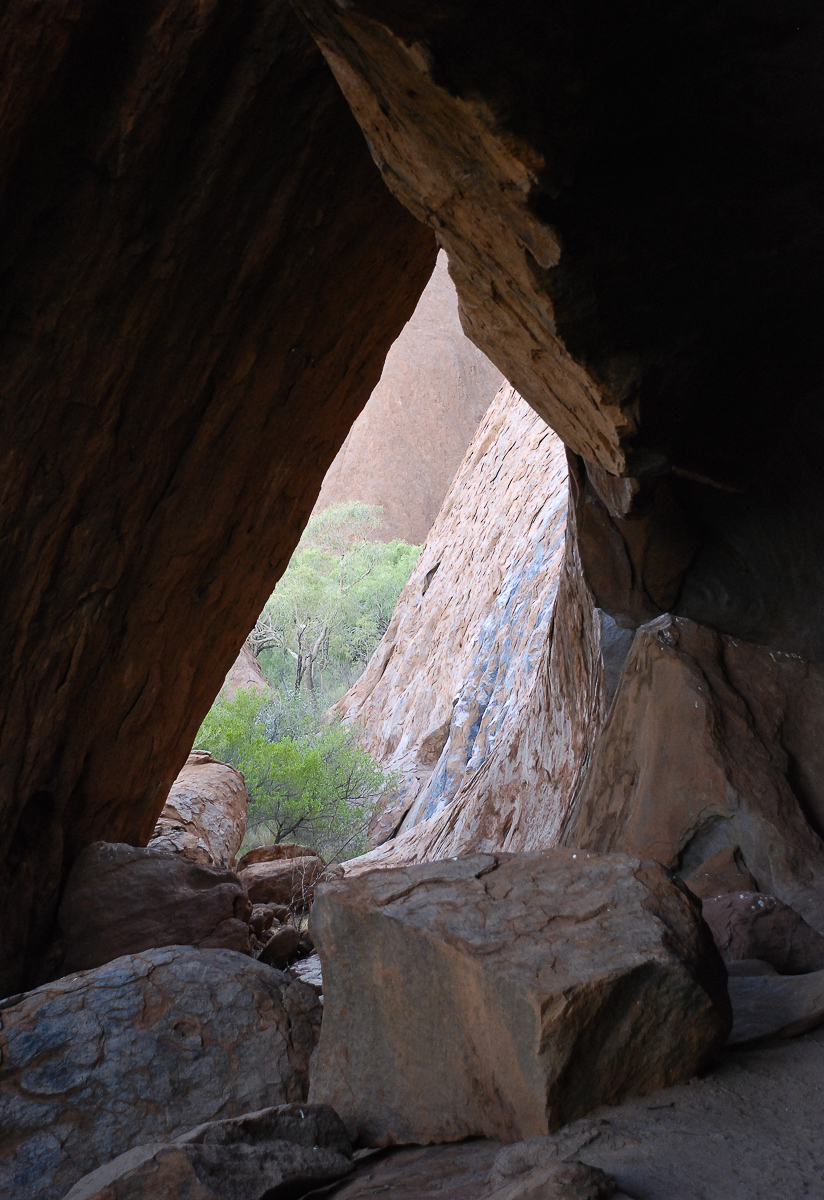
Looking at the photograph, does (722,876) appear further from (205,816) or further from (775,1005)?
(205,816)

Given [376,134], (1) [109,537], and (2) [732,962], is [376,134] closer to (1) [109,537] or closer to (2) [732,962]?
(1) [109,537]

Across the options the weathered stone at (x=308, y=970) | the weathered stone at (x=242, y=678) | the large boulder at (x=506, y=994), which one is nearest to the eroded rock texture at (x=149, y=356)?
the weathered stone at (x=308, y=970)

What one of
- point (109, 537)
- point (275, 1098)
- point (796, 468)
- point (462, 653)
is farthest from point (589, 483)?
point (462, 653)

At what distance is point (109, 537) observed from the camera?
4805mm

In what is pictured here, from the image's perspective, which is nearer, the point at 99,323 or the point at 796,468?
the point at 99,323

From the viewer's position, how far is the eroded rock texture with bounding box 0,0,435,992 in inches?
152

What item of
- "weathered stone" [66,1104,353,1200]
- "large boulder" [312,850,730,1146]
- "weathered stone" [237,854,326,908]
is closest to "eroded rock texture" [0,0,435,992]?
"weathered stone" [237,854,326,908]

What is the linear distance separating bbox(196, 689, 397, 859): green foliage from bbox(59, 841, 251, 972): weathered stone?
25.7ft

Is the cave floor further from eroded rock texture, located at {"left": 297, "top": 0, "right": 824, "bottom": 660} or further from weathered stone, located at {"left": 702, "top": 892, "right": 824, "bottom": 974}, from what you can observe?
eroded rock texture, located at {"left": 297, "top": 0, "right": 824, "bottom": 660}

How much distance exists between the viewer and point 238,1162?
221 centimetres

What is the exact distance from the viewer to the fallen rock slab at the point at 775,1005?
9.28ft

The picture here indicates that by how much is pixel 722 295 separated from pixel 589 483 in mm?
2675

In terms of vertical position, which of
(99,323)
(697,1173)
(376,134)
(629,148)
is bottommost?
(697,1173)

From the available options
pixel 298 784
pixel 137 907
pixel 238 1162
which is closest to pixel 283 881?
pixel 137 907
